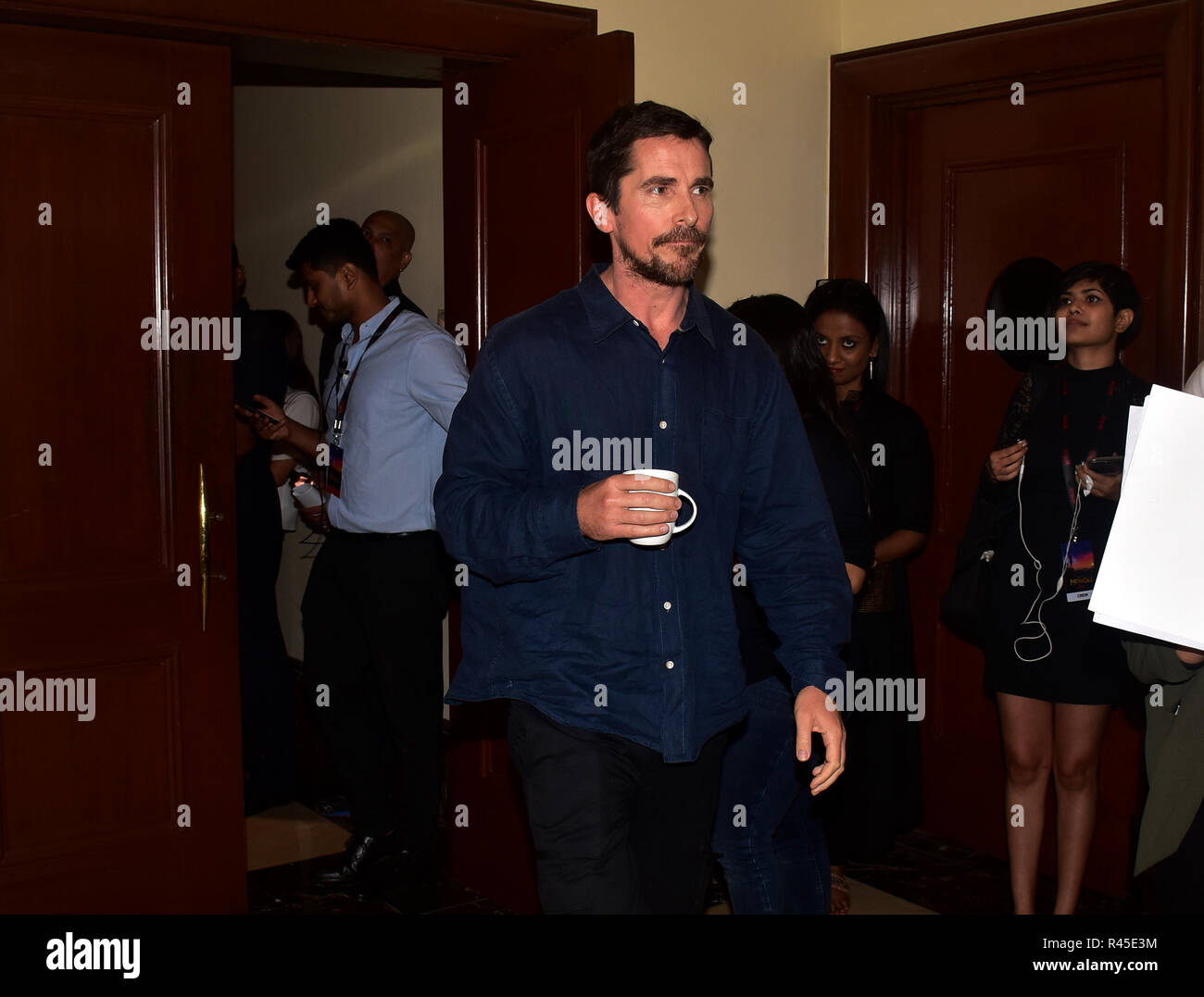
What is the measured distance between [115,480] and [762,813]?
1.74 meters

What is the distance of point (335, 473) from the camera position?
12.1 ft

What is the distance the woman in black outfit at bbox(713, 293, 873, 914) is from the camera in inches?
98.3

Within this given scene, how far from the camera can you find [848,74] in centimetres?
386

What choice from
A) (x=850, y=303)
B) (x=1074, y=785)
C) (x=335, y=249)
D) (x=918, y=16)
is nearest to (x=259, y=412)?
(x=335, y=249)

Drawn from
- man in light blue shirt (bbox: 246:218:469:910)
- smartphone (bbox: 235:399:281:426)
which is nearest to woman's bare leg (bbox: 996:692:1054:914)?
man in light blue shirt (bbox: 246:218:469:910)

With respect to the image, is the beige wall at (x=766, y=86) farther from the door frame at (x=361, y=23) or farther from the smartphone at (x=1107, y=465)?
the smartphone at (x=1107, y=465)

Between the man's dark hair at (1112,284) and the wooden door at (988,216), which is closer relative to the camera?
the man's dark hair at (1112,284)

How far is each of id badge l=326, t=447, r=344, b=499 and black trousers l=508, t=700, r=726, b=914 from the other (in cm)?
167

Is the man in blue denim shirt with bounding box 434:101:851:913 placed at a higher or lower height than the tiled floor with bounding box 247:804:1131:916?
higher

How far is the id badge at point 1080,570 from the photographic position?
10.1ft

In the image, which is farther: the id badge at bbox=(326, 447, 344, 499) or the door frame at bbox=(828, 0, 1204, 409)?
the id badge at bbox=(326, 447, 344, 499)

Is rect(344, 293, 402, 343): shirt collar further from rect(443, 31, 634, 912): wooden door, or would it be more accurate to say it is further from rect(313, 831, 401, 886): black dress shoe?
rect(313, 831, 401, 886): black dress shoe

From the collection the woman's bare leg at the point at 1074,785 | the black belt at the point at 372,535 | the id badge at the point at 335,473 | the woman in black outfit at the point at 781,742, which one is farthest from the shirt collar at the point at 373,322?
the woman's bare leg at the point at 1074,785

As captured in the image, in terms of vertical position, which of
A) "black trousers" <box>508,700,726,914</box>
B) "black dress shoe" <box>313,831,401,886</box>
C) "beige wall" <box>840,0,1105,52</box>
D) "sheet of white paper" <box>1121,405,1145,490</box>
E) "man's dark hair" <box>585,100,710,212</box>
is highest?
"beige wall" <box>840,0,1105,52</box>
